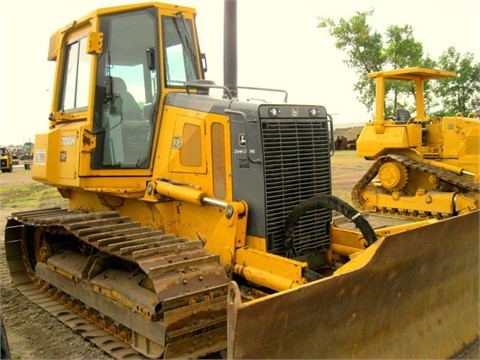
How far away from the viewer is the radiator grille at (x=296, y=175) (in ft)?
13.8

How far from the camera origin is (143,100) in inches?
196

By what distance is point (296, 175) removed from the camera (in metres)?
4.42

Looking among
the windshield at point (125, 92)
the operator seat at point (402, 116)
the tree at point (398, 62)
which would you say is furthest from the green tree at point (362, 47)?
the windshield at point (125, 92)

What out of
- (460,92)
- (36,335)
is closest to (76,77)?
(36,335)

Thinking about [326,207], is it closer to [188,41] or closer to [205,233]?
[205,233]

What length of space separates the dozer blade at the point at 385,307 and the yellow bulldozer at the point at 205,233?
0.01m

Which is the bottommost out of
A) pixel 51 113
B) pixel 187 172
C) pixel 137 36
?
pixel 187 172

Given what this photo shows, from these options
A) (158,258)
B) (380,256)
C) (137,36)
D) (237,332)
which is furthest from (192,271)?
(137,36)

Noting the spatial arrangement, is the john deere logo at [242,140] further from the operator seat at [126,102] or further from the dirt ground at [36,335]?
the dirt ground at [36,335]

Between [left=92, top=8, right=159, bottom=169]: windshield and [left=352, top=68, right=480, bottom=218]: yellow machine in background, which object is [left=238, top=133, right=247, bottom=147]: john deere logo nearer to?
[left=92, top=8, right=159, bottom=169]: windshield

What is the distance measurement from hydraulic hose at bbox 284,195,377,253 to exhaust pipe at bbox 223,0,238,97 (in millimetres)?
4599

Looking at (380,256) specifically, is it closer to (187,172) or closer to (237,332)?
(237,332)

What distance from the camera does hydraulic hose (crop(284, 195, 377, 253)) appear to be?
4.02 m

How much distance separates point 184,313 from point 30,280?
11.7 ft
